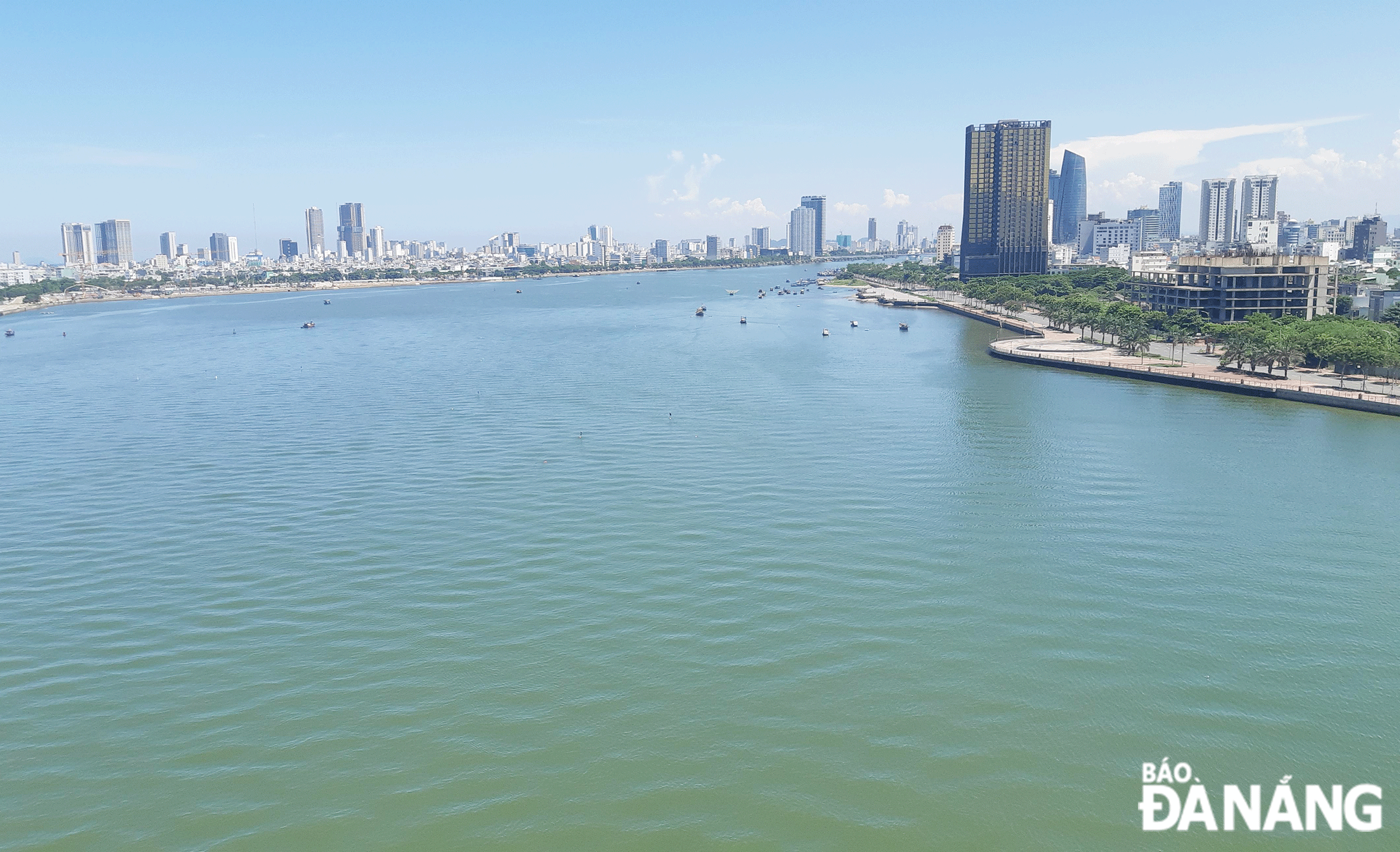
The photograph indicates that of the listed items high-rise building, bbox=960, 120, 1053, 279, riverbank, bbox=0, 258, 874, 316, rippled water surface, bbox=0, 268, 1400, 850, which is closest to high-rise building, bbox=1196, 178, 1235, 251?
high-rise building, bbox=960, 120, 1053, 279

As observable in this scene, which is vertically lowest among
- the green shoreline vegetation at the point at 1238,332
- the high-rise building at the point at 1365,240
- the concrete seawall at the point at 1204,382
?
the concrete seawall at the point at 1204,382

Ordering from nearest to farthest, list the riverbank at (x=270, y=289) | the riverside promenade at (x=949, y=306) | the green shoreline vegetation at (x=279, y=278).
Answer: the riverside promenade at (x=949, y=306), the riverbank at (x=270, y=289), the green shoreline vegetation at (x=279, y=278)

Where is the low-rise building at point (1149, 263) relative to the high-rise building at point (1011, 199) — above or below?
below

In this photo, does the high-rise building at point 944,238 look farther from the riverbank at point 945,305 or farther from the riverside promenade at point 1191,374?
the riverside promenade at point 1191,374

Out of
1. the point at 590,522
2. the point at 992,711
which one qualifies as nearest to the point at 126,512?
the point at 590,522

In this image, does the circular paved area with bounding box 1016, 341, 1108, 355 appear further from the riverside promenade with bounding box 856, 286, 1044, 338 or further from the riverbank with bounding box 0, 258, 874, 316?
the riverbank with bounding box 0, 258, 874, 316

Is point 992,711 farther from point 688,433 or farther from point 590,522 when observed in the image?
point 688,433

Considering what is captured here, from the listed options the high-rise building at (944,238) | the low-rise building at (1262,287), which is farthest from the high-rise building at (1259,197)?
the low-rise building at (1262,287)
